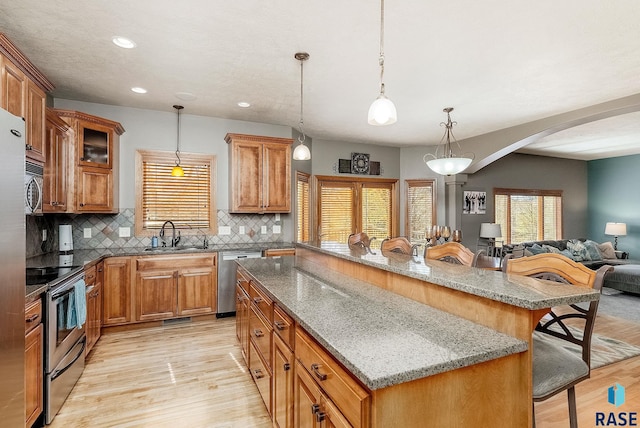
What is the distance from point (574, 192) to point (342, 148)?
615 centimetres

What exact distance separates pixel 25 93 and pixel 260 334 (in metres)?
2.55

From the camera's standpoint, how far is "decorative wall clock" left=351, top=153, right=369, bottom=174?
6.23m

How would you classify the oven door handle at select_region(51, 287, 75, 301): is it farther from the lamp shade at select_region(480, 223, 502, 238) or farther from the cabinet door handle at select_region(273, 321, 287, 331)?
the lamp shade at select_region(480, 223, 502, 238)

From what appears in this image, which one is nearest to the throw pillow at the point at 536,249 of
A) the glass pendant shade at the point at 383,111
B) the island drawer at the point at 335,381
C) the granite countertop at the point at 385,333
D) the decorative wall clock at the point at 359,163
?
the decorative wall clock at the point at 359,163

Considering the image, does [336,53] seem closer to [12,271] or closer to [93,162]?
[12,271]

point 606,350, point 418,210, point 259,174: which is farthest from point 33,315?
point 418,210

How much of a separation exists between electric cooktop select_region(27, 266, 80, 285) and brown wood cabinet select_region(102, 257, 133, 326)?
1.06 metres

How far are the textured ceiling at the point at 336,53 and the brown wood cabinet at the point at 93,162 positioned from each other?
0.37 metres

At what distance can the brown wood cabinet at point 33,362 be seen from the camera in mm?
1912

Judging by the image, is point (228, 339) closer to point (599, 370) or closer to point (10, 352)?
point (10, 352)

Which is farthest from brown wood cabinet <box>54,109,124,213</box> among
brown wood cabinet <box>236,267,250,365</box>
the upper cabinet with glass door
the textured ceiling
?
brown wood cabinet <box>236,267,250,365</box>

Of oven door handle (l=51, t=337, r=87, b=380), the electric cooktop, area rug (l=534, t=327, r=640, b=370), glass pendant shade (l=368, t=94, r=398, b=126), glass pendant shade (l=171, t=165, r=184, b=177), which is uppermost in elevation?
glass pendant shade (l=368, t=94, r=398, b=126)

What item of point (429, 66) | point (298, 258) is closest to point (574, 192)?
point (429, 66)

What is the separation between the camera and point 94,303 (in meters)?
3.30
